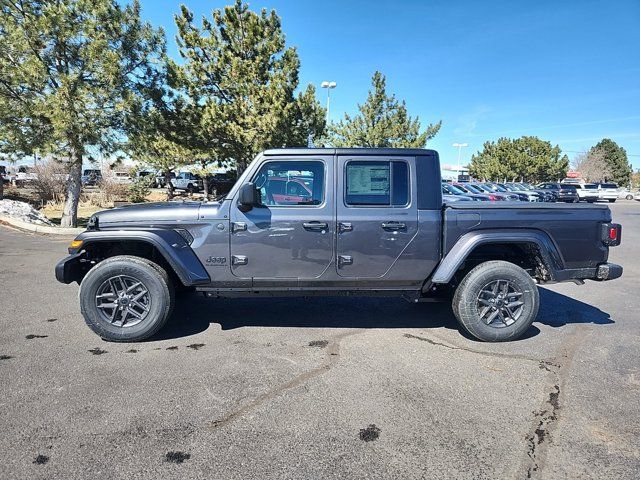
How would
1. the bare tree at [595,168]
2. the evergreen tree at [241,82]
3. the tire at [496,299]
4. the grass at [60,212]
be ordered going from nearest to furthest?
the tire at [496,299]
the grass at [60,212]
the evergreen tree at [241,82]
the bare tree at [595,168]

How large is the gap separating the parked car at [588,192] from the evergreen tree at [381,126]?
57.8 feet

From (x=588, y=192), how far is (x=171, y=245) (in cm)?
4538

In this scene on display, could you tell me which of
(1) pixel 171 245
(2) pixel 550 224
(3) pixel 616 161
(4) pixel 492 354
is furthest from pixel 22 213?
(3) pixel 616 161

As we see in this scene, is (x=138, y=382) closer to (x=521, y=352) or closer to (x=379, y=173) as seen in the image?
(x=379, y=173)

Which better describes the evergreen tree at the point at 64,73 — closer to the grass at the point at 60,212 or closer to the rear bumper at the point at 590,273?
the grass at the point at 60,212

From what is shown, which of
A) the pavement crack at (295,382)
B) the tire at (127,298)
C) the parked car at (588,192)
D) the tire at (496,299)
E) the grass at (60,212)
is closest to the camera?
the pavement crack at (295,382)

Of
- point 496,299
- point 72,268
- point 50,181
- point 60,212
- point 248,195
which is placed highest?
point 50,181

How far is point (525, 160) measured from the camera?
57188 millimetres

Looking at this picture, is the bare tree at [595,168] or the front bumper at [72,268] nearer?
the front bumper at [72,268]

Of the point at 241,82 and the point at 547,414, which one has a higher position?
the point at 241,82

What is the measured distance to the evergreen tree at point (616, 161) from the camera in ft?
272

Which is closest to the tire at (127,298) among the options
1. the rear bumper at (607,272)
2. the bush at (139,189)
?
the rear bumper at (607,272)

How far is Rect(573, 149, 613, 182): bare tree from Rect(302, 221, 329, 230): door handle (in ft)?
298

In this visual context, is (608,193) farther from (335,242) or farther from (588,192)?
(335,242)
